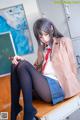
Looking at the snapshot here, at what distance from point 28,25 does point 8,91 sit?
0.68m

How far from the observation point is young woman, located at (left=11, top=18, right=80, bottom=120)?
170 cm

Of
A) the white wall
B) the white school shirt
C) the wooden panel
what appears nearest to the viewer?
the white school shirt

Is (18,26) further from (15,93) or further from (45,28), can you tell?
(15,93)

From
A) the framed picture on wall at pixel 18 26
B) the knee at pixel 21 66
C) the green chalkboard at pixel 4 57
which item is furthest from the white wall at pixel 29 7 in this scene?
the knee at pixel 21 66

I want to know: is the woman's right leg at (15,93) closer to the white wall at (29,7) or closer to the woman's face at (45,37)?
the woman's face at (45,37)

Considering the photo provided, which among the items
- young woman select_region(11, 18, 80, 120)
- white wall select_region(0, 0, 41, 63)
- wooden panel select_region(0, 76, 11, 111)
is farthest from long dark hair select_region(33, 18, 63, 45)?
wooden panel select_region(0, 76, 11, 111)

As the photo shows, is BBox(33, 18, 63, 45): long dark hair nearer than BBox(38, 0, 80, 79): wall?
Yes

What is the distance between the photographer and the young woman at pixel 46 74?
1.70 metres

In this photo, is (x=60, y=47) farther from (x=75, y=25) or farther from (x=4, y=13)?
(x=4, y=13)

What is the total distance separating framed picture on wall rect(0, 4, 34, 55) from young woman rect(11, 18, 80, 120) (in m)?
0.35

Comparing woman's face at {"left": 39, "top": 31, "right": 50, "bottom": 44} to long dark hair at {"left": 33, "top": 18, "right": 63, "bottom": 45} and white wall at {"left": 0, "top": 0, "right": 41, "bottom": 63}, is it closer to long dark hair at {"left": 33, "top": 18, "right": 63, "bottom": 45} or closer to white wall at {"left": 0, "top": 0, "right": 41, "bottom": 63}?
long dark hair at {"left": 33, "top": 18, "right": 63, "bottom": 45}

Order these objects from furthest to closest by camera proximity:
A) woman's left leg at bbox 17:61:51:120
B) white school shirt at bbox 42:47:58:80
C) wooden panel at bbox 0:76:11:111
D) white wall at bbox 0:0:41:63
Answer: white wall at bbox 0:0:41:63 < wooden panel at bbox 0:76:11:111 < white school shirt at bbox 42:47:58:80 < woman's left leg at bbox 17:61:51:120

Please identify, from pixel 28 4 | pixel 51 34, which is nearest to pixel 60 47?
pixel 51 34

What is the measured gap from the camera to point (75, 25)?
92.5 inches
